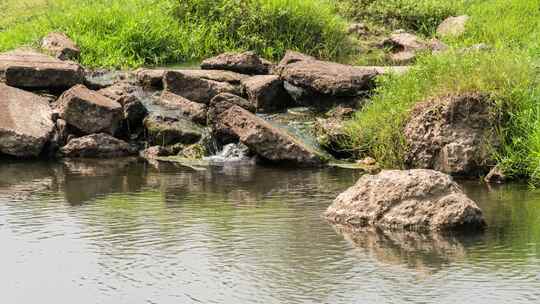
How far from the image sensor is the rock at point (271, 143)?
45.6 ft

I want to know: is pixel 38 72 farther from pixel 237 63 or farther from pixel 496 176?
pixel 496 176

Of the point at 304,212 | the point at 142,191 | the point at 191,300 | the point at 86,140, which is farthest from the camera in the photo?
the point at 86,140

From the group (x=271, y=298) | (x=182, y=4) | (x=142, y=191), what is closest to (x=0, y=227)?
(x=142, y=191)

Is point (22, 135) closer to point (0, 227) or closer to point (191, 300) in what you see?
→ point (0, 227)

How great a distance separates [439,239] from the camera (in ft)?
31.2

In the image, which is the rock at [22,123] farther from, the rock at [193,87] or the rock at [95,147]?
the rock at [193,87]

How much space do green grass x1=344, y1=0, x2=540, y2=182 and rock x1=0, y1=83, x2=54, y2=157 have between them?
3850 millimetres

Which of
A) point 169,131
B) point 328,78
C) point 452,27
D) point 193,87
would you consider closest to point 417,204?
point 169,131

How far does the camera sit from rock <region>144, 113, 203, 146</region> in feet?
49.3

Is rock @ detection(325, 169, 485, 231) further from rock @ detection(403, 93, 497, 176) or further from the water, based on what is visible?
rock @ detection(403, 93, 497, 176)

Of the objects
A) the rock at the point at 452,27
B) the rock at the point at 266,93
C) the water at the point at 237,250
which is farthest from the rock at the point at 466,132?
the rock at the point at 452,27

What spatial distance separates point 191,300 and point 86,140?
24.1 ft

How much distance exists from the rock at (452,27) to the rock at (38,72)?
7381mm

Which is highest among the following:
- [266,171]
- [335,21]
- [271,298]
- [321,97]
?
[335,21]
